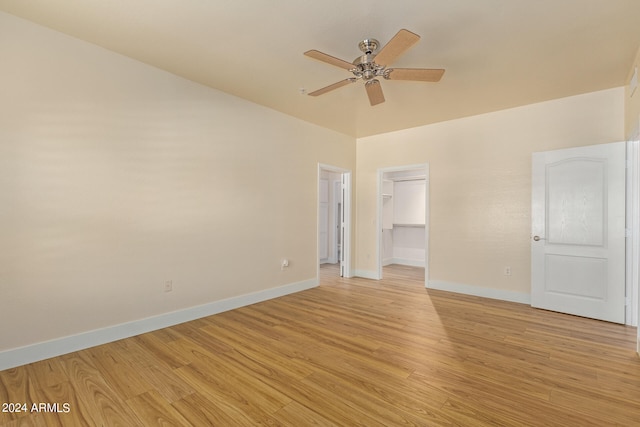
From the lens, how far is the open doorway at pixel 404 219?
23.3ft

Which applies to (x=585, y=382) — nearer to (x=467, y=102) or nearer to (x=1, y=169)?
(x=467, y=102)

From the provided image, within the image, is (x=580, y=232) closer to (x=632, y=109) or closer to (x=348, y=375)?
(x=632, y=109)

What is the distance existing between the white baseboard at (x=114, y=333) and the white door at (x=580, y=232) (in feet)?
12.4

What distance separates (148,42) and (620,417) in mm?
4443

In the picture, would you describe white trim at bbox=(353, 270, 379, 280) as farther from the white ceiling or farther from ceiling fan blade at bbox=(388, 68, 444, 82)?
ceiling fan blade at bbox=(388, 68, 444, 82)

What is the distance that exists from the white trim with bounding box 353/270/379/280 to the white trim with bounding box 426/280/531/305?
40.6 inches

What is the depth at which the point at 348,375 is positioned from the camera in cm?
227

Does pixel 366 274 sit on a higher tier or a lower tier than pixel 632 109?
lower

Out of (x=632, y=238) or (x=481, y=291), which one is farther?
(x=481, y=291)

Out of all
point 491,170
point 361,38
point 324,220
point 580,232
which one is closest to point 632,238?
point 580,232

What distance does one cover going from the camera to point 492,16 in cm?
225

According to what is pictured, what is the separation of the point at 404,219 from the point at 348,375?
557 centimetres

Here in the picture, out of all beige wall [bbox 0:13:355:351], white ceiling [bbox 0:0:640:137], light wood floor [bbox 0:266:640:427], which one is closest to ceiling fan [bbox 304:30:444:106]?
white ceiling [bbox 0:0:640:137]

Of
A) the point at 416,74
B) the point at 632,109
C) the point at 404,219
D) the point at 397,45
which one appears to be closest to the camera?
the point at 397,45
